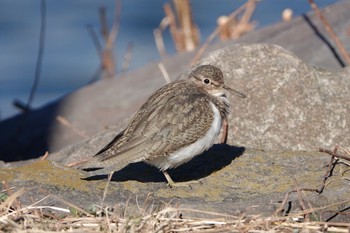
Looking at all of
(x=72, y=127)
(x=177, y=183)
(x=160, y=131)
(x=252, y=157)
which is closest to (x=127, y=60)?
(x=72, y=127)

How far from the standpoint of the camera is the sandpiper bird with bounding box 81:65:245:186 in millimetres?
7020

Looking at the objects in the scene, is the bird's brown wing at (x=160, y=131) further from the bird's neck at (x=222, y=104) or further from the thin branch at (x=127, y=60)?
the thin branch at (x=127, y=60)

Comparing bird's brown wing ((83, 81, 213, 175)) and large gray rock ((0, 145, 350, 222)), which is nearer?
large gray rock ((0, 145, 350, 222))

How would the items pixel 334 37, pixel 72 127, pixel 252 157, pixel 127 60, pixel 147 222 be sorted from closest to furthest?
pixel 147 222 → pixel 252 157 → pixel 334 37 → pixel 72 127 → pixel 127 60

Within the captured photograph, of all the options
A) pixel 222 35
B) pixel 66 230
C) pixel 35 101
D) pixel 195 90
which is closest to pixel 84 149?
pixel 195 90

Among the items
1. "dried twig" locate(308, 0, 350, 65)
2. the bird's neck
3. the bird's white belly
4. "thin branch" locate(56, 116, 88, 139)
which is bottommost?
the bird's white belly

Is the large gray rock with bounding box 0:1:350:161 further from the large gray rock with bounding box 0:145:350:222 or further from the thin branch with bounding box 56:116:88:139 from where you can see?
the large gray rock with bounding box 0:145:350:222

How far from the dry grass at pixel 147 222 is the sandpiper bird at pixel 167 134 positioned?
0.92 m

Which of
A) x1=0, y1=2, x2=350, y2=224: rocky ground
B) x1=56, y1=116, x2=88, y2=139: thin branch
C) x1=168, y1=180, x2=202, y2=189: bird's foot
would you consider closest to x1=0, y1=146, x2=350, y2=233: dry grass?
x1=0, y1=2, x2=350, y2=224: rocky ground

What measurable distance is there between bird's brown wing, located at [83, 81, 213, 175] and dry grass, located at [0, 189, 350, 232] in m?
0.92

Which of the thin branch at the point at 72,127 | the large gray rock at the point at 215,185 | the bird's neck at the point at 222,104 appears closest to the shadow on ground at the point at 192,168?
the large gray rock at the point at 215,185

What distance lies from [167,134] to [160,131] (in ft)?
0.20

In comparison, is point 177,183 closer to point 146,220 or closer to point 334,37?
point 146,220

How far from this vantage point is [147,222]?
5.85 meters
